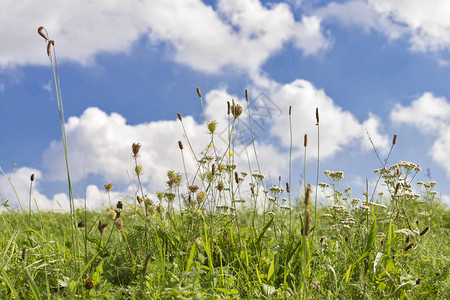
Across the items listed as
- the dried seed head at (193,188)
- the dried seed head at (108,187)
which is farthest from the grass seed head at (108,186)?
the dried seed head at (193,188)

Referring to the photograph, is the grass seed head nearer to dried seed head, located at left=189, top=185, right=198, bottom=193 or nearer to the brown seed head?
dried seed head, located at left=189, top=185, right=198, bottom=193

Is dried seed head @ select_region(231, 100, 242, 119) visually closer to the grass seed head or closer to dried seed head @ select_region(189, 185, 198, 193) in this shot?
dried seed head @ select_region(189, 185, 198, 193)

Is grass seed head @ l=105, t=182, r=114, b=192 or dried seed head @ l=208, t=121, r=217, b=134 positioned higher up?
dried seed head @ l=208, t=121, r=217, b=134

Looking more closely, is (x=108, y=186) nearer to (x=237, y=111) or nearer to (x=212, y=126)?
(x=212, y=126)

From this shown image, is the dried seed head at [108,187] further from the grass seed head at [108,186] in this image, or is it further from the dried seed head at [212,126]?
the dried seed head at [212,126]

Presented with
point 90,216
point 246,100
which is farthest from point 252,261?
point 90,216

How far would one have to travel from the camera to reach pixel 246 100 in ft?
11.6

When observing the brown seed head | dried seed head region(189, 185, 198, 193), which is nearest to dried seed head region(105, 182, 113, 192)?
dried seed head region(189, 185, 198, 193)

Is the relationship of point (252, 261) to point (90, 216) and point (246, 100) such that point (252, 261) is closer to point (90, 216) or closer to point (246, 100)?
point (246, 100)

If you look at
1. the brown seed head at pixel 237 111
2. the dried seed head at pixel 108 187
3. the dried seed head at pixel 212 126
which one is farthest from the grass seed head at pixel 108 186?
the brown seed head at pixel 237 111

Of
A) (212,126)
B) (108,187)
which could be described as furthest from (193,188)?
(108,187)

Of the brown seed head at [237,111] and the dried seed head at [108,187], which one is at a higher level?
the brown seed head at [237,111]

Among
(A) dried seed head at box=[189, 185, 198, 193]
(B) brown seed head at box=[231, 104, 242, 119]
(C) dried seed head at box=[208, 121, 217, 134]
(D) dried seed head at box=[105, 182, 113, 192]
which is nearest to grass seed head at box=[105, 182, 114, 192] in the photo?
(D) dried seed head at box=[105, 182, 113, 192]

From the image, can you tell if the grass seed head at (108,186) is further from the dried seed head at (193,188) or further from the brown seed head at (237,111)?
the brown seed head at (237,111)
